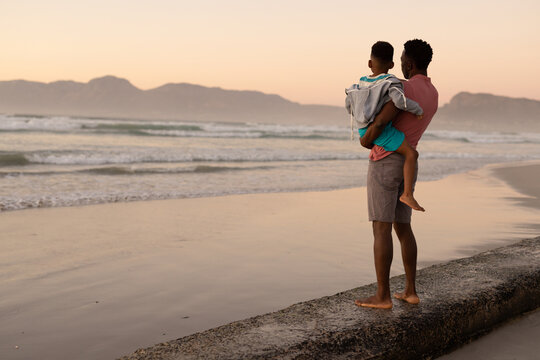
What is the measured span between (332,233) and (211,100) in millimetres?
162288

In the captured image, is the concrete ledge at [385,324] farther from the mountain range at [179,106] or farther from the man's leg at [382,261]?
the mountain range at [179,106]

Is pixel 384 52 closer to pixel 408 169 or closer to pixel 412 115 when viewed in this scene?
pixel 412 115

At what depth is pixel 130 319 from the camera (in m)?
3.34

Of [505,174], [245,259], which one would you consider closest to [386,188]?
[245,259]

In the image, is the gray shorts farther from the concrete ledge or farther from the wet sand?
the wet sand

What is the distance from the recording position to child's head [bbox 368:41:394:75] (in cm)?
279

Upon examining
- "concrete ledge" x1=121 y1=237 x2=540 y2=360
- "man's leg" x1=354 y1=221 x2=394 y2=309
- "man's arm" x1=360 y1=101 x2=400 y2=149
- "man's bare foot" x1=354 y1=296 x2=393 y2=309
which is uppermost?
"man's arm" x1=360 y1=101 x2=400 y2=149

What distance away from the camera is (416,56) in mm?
2879

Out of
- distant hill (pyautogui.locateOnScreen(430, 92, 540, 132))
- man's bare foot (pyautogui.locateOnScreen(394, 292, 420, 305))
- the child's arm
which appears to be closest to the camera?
the child's arm

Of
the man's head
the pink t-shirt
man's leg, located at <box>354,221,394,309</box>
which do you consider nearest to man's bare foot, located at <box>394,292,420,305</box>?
man's leg, located at <box>354,221,394,309</box>

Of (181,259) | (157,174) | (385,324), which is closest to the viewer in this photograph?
(385,324)

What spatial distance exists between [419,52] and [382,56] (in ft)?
0.85

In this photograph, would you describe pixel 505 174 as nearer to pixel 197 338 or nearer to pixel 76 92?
pixel 197 338

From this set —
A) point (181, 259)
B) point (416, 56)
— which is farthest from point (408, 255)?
point (181, 259)
